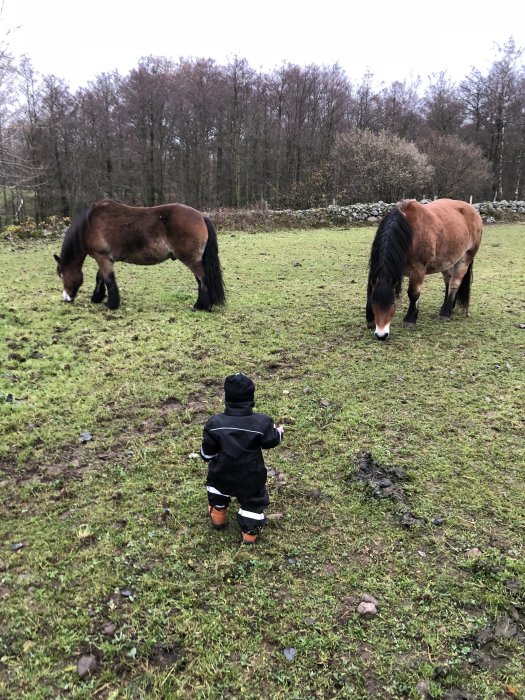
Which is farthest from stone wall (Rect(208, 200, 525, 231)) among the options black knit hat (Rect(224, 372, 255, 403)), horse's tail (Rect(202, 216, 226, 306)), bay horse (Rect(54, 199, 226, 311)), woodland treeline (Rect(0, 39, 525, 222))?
black knit hat (Rect(224, 372, 255, 403))

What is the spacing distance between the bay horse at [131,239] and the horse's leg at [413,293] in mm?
3248

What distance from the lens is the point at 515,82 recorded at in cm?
3459

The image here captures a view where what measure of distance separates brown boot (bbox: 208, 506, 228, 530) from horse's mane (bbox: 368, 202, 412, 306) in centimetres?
389

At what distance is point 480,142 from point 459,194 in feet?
39.1

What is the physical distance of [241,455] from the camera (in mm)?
2617

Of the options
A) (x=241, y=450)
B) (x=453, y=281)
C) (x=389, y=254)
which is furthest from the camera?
(x=453, y=281)

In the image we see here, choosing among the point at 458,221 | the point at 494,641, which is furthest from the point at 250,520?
the point at 458,221

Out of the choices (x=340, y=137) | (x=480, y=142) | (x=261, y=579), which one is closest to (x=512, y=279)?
(x=261, y=579)

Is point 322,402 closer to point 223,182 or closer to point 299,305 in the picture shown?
point 299,305

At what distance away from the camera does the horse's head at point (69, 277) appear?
7.32m

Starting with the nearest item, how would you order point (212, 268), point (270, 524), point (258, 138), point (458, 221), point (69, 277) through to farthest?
point (270, 524)
point (458, 221)
point (69, 277)
point (212, 268)
point (258, 138)

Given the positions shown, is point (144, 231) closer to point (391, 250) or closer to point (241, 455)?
point (391, 250)

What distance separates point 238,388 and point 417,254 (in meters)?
4.65

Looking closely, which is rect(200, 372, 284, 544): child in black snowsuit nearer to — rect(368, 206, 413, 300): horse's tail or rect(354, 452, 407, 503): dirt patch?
rect(354, 452, 407, 503): dirt patch
